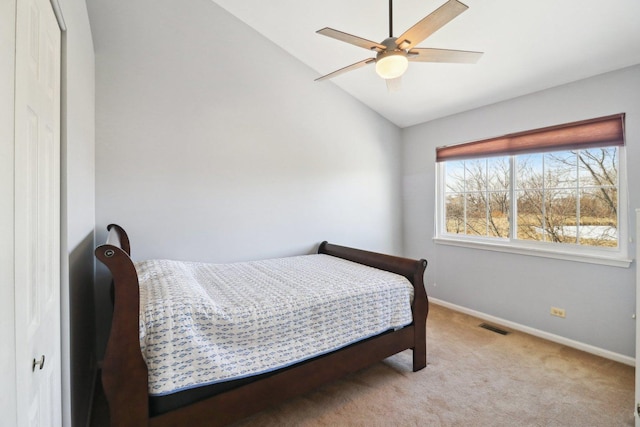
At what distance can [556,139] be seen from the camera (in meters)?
2.69

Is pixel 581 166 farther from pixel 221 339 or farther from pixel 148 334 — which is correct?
pixel 148 334

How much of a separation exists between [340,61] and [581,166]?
8.23 ft

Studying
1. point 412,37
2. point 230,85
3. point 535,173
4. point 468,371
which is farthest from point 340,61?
point 468,371

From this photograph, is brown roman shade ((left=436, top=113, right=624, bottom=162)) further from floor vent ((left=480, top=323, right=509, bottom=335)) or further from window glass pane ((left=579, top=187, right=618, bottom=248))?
floor vent ((left=480, top=323, right=509, bottom=335))

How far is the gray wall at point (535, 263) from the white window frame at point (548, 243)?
6 cm

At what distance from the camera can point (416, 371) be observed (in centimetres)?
223

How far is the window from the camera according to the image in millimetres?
2482

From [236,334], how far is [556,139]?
3.15m

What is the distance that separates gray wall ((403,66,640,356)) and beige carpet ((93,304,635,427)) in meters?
0.32

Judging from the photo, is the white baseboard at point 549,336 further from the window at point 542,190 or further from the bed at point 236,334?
the bed at point 236,334

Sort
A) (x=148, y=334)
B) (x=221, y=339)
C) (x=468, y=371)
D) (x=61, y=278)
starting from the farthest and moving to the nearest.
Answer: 1. (x=468, y=371)
2. (x=221, y=339)
3. (x=148, y=334)
4. (x=61, y=278)

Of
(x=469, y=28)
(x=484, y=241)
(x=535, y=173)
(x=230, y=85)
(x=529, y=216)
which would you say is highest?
(x=469, y=28)
